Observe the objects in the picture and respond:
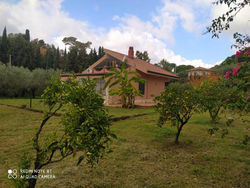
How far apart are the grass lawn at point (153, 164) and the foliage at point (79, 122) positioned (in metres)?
1.47

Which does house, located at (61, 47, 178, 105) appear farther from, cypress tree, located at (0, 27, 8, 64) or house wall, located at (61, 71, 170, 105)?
cypress tree, located at (0, 27, 8, 64)

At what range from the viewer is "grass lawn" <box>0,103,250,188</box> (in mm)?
3338

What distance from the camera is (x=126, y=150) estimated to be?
4918mm

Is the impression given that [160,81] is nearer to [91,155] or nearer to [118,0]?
[118,0]

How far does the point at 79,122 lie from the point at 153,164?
282cm

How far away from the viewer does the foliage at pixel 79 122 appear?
187cm

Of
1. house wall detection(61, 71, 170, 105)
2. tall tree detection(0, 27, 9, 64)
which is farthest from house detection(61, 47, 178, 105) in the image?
tall tree detection(0, 27, 9, 64)

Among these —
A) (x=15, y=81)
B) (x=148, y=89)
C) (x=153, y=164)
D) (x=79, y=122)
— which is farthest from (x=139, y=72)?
(x=15, y=81)

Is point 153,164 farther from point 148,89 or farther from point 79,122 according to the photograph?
point 148,89

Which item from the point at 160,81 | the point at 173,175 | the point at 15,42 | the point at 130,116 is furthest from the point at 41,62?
the point at 173,175

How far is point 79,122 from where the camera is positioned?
201cm

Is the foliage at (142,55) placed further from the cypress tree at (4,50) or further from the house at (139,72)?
the cypress tree at (4,50)

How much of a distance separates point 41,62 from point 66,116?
45.8 metres

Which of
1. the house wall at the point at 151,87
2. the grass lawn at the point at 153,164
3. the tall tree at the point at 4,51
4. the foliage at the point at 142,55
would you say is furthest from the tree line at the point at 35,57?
the grass lawn at the point at 153,164
